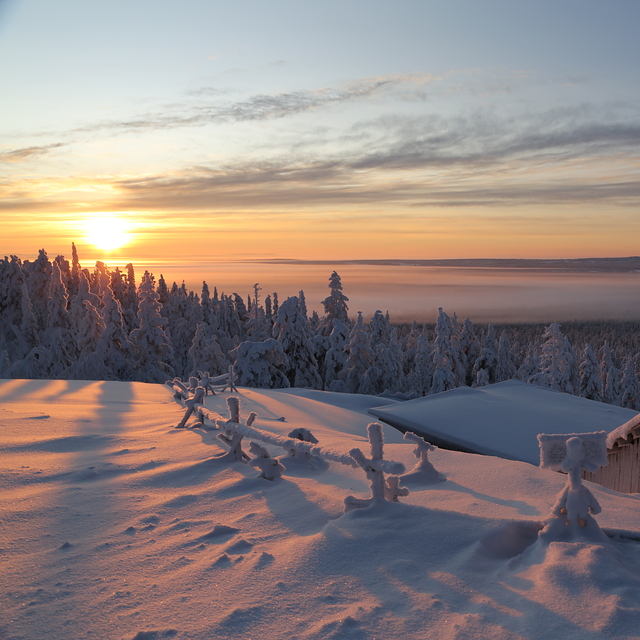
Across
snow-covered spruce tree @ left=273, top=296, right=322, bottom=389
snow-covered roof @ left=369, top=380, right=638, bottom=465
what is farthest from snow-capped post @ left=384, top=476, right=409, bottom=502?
snow-covered spruce tree @ left=273, top=296, right=322, bottom=389

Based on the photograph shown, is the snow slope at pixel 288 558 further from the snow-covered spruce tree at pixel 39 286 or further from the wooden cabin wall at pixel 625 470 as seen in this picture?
the snow-covered spruce tree at pixel 39 286

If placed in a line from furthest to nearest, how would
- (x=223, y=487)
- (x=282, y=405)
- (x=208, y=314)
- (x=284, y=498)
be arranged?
(x=208, y=314) < (x=282, y=405) < (x=223, y=487) < (x=284, y=498)

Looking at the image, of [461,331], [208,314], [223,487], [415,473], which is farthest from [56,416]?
[208,314]

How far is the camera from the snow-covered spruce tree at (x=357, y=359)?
41219 mm

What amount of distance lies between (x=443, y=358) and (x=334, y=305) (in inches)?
479

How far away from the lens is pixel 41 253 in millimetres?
52875

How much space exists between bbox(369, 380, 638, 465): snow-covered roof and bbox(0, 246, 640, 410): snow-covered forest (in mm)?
17365

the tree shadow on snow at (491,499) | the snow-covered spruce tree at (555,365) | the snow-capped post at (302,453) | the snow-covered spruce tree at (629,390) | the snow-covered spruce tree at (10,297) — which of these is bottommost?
the snow-covered spruce tree at (629,390)

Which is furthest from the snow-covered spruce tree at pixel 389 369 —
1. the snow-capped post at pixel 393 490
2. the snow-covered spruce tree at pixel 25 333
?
the snow-capped post at pixel 393 490

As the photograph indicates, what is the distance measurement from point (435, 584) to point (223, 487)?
2783 millimetres

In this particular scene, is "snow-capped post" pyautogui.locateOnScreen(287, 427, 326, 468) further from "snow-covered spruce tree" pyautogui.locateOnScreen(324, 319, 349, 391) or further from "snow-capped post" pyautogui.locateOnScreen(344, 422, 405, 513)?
"snow-covered spruce tree" pyautogui.locateOnScreen(324, 319, 349, 391)

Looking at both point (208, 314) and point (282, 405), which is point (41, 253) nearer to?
point (208, 314)

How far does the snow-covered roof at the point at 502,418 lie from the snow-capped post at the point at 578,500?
376 inches

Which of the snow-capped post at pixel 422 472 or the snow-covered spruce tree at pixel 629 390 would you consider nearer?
the snow-capped post at pixel 422 472
